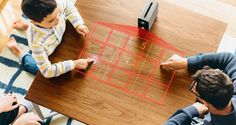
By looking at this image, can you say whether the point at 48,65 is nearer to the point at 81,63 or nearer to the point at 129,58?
the point at 81,63

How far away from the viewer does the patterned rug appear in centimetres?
203

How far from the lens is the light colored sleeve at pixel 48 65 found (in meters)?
1.50

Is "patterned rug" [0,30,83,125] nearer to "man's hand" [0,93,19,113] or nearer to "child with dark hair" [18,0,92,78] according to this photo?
"man's hand" [0,93,19,113]

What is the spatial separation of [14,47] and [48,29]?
0.69 m

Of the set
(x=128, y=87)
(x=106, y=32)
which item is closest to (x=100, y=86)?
(x=128, y=87)

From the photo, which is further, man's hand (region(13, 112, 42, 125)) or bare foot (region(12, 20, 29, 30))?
bare foot (region(12, 20, 29, 30))

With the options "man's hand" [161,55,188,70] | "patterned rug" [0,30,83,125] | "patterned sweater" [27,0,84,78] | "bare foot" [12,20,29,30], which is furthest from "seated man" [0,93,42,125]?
"man's hand" [161,55,188,70]

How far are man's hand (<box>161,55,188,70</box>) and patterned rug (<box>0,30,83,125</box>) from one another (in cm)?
75

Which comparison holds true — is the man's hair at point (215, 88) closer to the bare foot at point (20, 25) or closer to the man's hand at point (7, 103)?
the man's hand at point (7, 103)

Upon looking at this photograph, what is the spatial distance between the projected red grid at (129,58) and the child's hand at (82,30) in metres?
0.03

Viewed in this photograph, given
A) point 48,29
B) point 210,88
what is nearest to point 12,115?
point 48,29

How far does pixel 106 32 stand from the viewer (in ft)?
5.28

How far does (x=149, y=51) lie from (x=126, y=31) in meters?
0.14

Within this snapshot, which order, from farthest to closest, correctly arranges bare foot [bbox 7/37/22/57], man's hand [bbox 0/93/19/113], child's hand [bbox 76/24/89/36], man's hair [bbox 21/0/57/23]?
bare foot [bbox 7/37/22/57] < man's hand [bbox 0/93/19/113] < child's hand [bbox 76/24/89/36] < man's hair [bbox 21/0/57/23]
